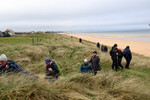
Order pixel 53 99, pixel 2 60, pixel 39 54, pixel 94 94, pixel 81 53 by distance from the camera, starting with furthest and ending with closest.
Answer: pixel 81 53 < pixel 39 54 < pixel 2 60 < pixel 94 94 < pixel 53 99

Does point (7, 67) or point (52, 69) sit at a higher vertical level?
point (7, 67)

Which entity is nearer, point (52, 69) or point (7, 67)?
point (7, 67)

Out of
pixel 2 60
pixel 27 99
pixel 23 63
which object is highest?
pixel 2 60

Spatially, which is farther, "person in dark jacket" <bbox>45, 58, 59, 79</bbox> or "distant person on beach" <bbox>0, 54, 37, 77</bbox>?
"person in dark jacket" <bbox>45, 58, 59, 79</bbox>

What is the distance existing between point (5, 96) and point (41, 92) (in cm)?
72

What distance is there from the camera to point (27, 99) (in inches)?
98.7

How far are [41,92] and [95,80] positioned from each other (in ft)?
5.79

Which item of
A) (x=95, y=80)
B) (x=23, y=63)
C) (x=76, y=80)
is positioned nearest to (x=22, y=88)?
(x=76, y=80)

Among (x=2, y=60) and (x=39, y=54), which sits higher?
(x=2, y=60)

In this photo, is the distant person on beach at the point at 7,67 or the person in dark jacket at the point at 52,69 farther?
the person in dark jacket at the point at 52,69

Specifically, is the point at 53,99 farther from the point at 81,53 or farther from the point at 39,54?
the point at 81,53

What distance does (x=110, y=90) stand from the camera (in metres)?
3.27

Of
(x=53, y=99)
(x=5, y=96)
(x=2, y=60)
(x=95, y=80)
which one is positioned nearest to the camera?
(x=5, y=96)

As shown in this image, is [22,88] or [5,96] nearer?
[5,96]
